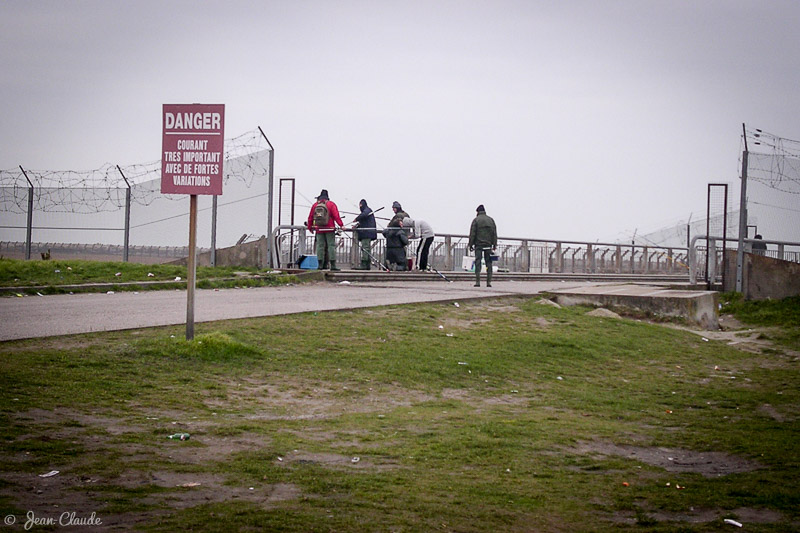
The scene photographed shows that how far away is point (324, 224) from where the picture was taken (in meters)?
21.7

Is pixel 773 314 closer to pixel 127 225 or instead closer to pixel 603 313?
pixel 603 313

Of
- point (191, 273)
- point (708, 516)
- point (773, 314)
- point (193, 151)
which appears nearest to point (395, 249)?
point (773, 314)

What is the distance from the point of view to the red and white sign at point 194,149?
9.40 meters

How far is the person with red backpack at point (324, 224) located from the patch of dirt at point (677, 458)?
48.9 ft

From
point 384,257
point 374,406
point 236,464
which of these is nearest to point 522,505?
point 236,464

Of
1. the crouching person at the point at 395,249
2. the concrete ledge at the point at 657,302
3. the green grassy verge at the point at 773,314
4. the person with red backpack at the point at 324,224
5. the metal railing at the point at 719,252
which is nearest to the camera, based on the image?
the green grassy verge at the point at 773,314

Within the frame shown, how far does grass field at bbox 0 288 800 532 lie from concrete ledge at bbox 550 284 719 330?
162 inches

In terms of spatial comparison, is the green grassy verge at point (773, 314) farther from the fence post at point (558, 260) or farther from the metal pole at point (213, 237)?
the fence post at point (558, 260)

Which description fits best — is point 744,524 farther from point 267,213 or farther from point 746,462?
point 267,213

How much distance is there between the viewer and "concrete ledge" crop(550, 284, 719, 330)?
54.9ft

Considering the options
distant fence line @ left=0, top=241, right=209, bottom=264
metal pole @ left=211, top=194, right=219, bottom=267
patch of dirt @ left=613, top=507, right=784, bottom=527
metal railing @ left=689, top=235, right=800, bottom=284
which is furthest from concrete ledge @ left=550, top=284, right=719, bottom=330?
patch of dirt @ left=613, top=507, right=784, bottom=527

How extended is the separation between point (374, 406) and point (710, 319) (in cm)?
1133

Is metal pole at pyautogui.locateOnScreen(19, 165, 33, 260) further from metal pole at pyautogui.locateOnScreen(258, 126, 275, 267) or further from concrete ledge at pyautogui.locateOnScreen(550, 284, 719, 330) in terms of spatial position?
concrete ledge at pyautogui.locateOnScreen(550, 284, 719, 330)

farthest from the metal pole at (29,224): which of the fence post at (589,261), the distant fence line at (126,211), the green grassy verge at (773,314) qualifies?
the fence post at (589,261)
